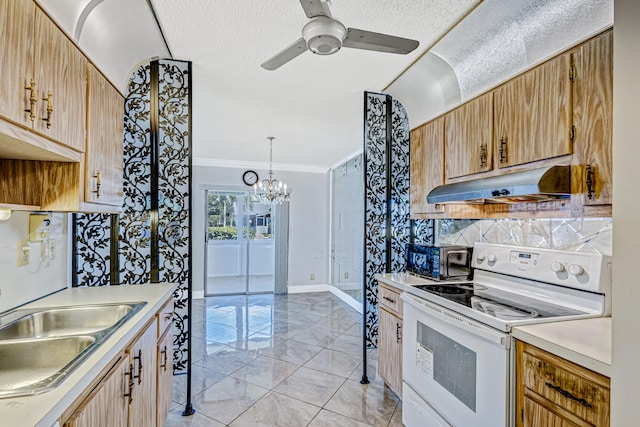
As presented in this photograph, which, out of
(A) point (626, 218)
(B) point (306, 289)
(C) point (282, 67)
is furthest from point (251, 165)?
(A) point (626, 218)

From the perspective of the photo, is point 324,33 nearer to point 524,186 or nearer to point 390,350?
point 524,186

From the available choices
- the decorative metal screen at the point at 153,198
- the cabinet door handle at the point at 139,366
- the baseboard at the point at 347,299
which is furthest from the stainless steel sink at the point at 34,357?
the baseboard at the point at 347,299

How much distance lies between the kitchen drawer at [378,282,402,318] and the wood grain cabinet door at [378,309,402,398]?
0.16 feet

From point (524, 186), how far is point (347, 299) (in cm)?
415

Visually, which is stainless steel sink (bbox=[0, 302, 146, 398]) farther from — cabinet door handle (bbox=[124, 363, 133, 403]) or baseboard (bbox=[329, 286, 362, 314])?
baseboard (bbox=[329, 286, 362, 314])

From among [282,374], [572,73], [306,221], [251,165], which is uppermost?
[251,165]

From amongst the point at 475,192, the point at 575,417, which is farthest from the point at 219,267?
the point at 575,417

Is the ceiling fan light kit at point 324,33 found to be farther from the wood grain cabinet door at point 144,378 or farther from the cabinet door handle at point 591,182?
the wood grain cabinet door at point 144,378

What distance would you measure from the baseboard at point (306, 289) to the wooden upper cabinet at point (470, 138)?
14.0 ft

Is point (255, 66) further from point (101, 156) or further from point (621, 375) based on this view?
point (621, 375)

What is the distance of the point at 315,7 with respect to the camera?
4.45 feet

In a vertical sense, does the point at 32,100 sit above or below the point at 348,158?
below

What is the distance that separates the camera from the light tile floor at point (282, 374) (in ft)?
7.72

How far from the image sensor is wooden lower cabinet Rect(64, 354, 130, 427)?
3.49 ft
